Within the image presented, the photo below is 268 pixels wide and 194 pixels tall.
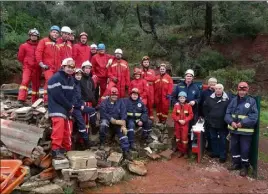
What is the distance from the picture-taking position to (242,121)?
26.1 feet

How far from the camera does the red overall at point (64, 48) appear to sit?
8.66 metres

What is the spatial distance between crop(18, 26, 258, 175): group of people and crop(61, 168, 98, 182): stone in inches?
14.0

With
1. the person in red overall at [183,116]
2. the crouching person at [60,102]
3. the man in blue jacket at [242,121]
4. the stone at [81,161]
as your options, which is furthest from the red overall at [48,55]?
the man in blue jacket at [242,121]

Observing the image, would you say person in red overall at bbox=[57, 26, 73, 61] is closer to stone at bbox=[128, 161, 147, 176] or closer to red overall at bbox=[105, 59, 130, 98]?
red overall at bbox=[105, 59, 130, 98]

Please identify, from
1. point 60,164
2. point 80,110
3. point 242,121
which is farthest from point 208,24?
point 60,164

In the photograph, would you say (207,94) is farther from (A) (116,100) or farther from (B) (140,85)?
(A) (116,100)

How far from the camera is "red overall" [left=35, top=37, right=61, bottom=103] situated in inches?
331

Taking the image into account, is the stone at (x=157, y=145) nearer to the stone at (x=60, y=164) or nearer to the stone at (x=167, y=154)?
the stone at (x=167, y=154)

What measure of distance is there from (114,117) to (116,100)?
15.8 inches

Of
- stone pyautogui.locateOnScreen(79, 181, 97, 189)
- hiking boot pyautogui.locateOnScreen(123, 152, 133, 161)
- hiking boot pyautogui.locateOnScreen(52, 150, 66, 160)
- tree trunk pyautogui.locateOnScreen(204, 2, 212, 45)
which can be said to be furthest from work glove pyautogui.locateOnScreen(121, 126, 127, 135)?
tree trunk pyautogui.locateOnScreen(204, 2, 212, 45)

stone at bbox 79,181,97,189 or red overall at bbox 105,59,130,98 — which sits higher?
red overall at bbox 105,59,130,98

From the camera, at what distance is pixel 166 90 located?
388 inches

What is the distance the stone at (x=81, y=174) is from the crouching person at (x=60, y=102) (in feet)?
1.11

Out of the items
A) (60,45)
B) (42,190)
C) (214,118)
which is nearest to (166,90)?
(214,118)
